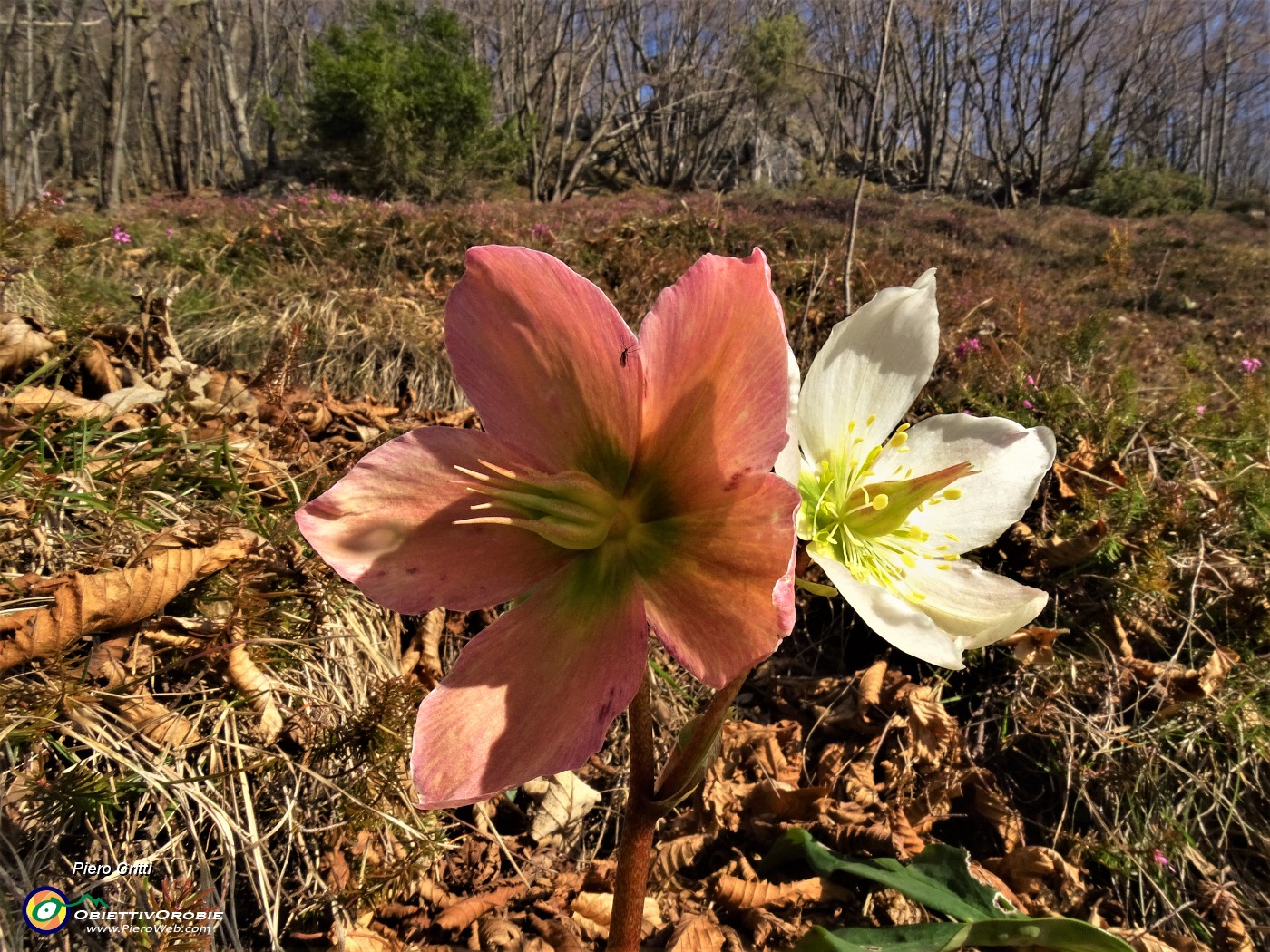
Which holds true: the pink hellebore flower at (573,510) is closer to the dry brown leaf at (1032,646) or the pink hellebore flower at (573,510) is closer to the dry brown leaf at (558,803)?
the dry brown leaf at (558,803)

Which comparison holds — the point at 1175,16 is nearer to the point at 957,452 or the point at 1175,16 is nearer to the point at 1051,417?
the point at 1051,417

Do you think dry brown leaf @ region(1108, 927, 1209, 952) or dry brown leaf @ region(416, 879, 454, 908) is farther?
dry brown leaf @ region(1108, 927, 1209, 952)

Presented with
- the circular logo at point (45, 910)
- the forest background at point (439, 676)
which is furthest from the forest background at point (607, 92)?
the circular logo at point (45, 910)

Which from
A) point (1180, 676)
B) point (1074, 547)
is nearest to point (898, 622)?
point (1074, 547)

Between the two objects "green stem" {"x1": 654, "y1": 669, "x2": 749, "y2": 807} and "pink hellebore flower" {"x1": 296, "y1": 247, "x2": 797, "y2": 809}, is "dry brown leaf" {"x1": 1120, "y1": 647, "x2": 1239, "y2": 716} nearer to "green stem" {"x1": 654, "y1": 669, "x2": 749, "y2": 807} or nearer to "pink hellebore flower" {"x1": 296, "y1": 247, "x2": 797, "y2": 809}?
"green stem" {"x1": 654, "y1": 669, "x2": 749, "y2": 807}

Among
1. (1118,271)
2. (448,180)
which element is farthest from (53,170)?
(1118,271)

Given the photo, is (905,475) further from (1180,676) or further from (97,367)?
(97,367)

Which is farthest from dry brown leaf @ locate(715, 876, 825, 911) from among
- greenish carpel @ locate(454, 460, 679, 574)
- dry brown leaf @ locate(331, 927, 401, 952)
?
greenish carpel @ locate(454, 460, 679, 574)
